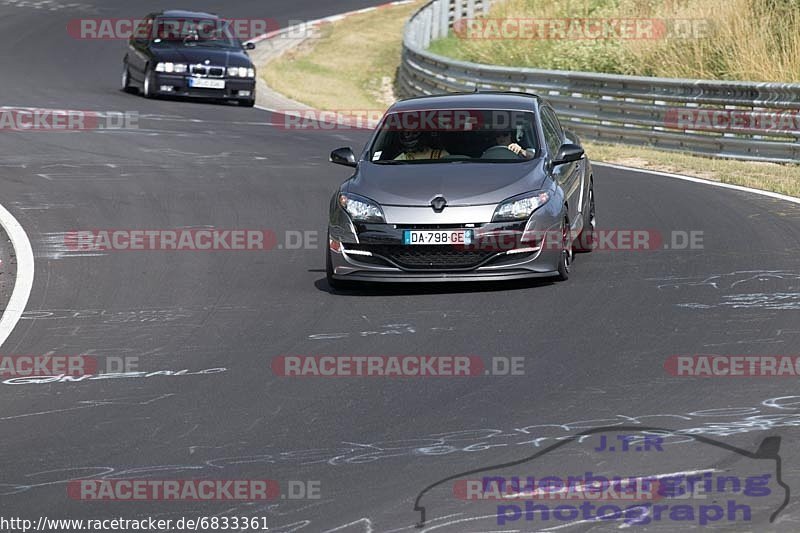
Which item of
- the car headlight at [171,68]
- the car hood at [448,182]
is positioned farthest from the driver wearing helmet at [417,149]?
the car headlight at [171,68]

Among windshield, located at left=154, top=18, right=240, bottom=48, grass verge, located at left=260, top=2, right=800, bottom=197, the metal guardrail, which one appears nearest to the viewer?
grass verge, located at left=260, top=2, right=800, bottom=197

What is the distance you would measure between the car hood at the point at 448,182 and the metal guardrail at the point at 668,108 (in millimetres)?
8679

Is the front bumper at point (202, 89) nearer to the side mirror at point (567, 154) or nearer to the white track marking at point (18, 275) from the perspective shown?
the white track marking at point (18, 275)

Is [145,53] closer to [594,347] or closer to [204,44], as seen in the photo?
[204,44]

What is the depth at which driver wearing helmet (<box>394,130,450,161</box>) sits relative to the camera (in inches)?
490

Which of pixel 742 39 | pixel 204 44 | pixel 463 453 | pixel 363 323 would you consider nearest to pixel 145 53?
pixel 204 44

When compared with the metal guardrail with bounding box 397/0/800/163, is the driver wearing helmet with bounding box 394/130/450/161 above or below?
above

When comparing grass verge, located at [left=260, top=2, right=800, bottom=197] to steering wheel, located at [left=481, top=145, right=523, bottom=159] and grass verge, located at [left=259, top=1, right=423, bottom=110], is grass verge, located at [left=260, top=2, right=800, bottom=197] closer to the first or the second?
grass verge, located at [left=259, top=1, right=423, bottom=110]

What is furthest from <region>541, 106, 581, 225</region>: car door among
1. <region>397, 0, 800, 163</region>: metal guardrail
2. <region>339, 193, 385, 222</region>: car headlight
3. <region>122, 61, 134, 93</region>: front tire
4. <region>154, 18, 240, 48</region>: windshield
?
<region>122, 61, 134, 93</region>: front tire

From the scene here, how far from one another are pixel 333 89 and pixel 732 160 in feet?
46.7

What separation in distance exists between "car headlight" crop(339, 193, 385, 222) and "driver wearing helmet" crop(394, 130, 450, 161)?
86cm

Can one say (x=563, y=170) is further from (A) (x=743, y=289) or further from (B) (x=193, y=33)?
(B) (x=193, y=33)


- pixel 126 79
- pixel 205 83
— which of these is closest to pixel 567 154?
pixel 205 83

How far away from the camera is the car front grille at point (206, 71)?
1096 inches
